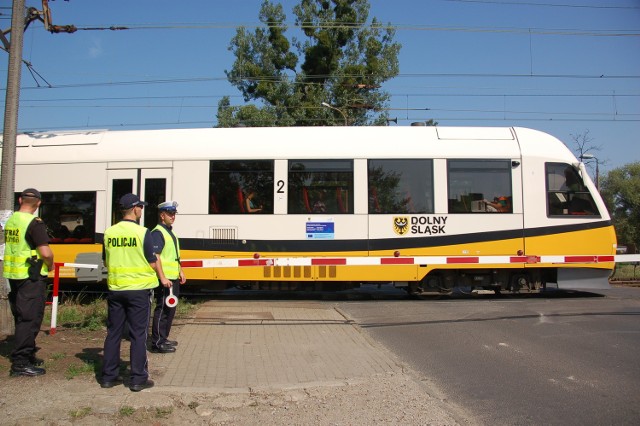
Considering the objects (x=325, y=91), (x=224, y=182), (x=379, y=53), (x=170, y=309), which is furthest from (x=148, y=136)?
(x=379, y=53)

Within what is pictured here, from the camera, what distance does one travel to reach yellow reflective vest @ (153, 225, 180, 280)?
6.25 m

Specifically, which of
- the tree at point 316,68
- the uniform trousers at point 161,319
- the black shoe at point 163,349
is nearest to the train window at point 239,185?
the uniform trousers at point 161,319

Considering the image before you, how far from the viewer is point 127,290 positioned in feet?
16.0

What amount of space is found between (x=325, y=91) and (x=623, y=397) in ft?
82.7

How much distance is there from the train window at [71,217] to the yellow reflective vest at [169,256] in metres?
5.41

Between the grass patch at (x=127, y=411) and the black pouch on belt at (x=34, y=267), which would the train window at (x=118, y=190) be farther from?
the grass patch at (x=127, y=411)

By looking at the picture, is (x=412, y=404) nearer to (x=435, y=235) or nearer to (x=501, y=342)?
(x=501, y=342)

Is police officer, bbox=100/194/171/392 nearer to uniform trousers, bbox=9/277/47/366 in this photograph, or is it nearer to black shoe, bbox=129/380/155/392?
black shoe, bbox=129/380/155/392

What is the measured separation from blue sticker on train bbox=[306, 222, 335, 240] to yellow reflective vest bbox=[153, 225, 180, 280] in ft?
14.8

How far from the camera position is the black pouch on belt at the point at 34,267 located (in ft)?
17.0

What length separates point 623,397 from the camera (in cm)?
482

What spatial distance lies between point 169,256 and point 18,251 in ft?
5.32

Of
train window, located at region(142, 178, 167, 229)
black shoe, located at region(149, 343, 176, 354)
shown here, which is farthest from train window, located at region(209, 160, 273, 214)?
black shoe, located at region(149, 343, 176, 354)

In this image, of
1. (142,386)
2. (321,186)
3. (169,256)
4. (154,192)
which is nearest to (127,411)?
(142,386)
